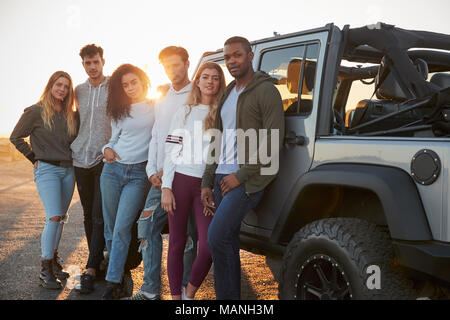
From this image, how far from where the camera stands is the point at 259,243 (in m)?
3.52

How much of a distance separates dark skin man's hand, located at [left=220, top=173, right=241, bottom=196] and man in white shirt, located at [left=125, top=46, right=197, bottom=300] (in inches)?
31.7

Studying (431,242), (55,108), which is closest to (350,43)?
(431,242)

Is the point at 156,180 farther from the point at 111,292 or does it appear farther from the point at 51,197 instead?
the point at 51,197

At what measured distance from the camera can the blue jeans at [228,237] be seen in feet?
10.1

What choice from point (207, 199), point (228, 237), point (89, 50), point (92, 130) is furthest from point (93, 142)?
point (228, 237)

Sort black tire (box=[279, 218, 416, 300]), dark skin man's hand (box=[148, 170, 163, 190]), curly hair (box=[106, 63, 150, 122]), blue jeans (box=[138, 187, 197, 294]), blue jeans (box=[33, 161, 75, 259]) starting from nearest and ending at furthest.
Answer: black tire (box=[279, 218, 416, 300])
dark skin man's hand (box=[148, 170, 163, 190])
blue jeans (box=[138, 187, 197, 294])
curly hair (box=[106, 63, 150, 122])
blue jeans (box=[33, 161, 75, 259])

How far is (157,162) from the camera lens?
381 centimetres

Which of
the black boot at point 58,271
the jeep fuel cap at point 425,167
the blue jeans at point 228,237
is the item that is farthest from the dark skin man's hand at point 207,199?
the black boot at point 58,271

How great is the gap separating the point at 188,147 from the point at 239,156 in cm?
53

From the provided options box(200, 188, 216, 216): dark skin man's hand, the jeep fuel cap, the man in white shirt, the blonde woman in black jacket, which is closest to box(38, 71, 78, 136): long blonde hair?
the blonde woman in black jacket

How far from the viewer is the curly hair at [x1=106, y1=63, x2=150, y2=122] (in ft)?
13.4

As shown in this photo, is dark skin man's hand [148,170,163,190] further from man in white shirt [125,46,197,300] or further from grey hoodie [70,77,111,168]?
grey hoodie [70,77,111,168]

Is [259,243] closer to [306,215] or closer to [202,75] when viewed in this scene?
[306,215]
